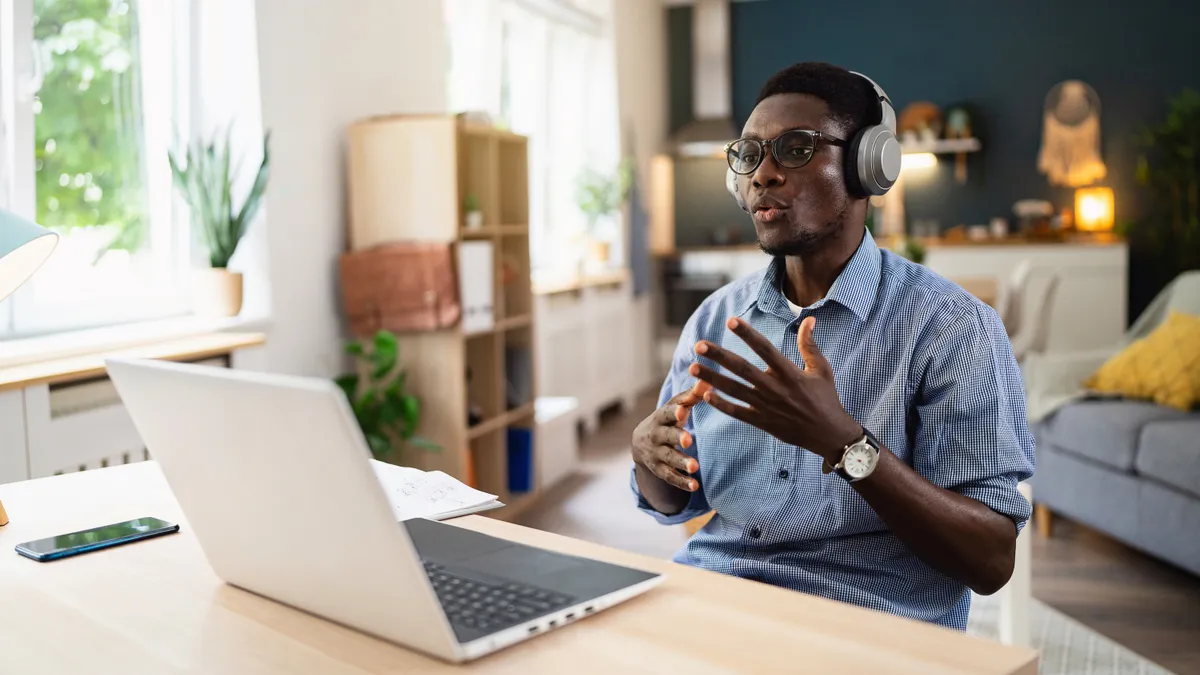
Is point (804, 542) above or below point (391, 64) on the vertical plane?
below

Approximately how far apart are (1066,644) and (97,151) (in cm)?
306

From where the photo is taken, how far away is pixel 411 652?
34.8 inches

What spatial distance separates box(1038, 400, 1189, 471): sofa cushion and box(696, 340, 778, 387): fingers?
2.78 meters

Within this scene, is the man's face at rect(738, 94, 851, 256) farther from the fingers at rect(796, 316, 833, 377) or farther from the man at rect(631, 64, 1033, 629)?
the fingers at rect(796, 316, 833, 377)

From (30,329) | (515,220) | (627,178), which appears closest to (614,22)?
(627,178)

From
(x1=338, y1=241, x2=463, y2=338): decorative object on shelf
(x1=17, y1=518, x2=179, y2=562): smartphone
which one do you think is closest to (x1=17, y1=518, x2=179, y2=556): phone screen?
(x1=17, y1=518, x2=179, y2=562): smartphone

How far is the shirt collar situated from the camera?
1432 mm

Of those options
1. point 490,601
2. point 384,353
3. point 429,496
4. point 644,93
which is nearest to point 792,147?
point 429,496

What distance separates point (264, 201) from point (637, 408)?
3853 millimetres

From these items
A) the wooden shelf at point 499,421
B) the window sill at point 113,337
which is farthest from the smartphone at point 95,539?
the wooden shelf at point 499,421

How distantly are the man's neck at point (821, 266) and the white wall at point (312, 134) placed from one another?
238 cm

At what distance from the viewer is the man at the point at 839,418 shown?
1.21 metres

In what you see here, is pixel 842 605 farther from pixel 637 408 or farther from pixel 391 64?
pixel 637 408

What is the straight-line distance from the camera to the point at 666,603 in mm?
989
